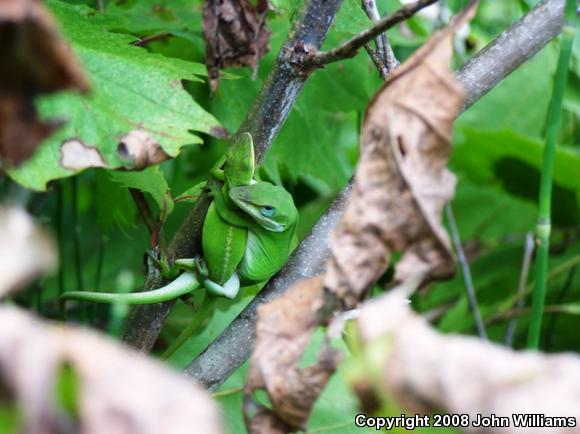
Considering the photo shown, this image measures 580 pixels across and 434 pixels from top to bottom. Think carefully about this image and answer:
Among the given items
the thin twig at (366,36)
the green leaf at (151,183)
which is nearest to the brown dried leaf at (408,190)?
the thin twig at (366,36)

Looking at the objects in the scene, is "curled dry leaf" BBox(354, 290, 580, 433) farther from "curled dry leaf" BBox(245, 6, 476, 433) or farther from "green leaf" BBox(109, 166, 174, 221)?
"green leaf" BBox(109, 166, 174, 221)

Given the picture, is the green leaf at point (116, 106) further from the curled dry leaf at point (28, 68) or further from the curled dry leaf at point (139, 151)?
the curled dry leaf at point (28, 68)

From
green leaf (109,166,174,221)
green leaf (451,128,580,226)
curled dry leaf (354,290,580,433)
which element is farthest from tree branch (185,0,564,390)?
green leaf (451,128,580,226)

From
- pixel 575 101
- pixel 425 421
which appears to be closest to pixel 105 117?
pixel 425 421

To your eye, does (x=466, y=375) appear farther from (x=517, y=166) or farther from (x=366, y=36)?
(x=517, y=166)

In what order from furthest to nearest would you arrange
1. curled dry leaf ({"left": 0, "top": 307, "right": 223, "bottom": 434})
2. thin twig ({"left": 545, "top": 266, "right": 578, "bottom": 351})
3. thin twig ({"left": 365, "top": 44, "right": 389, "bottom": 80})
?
1. thin twig ({"left": 545, "top": 266, "right": 578, "bottom": 351})
2. thin twig ({"left": 365, "top": 44, "right": 389, "bottom": 80})
3. curled dry leaf ({"left": 0, "top": 307, "right": 223, "bottom": 434})

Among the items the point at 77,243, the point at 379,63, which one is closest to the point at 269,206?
the point at 379,63

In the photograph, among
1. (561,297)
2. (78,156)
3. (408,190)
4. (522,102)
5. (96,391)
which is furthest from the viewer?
(522,102)
